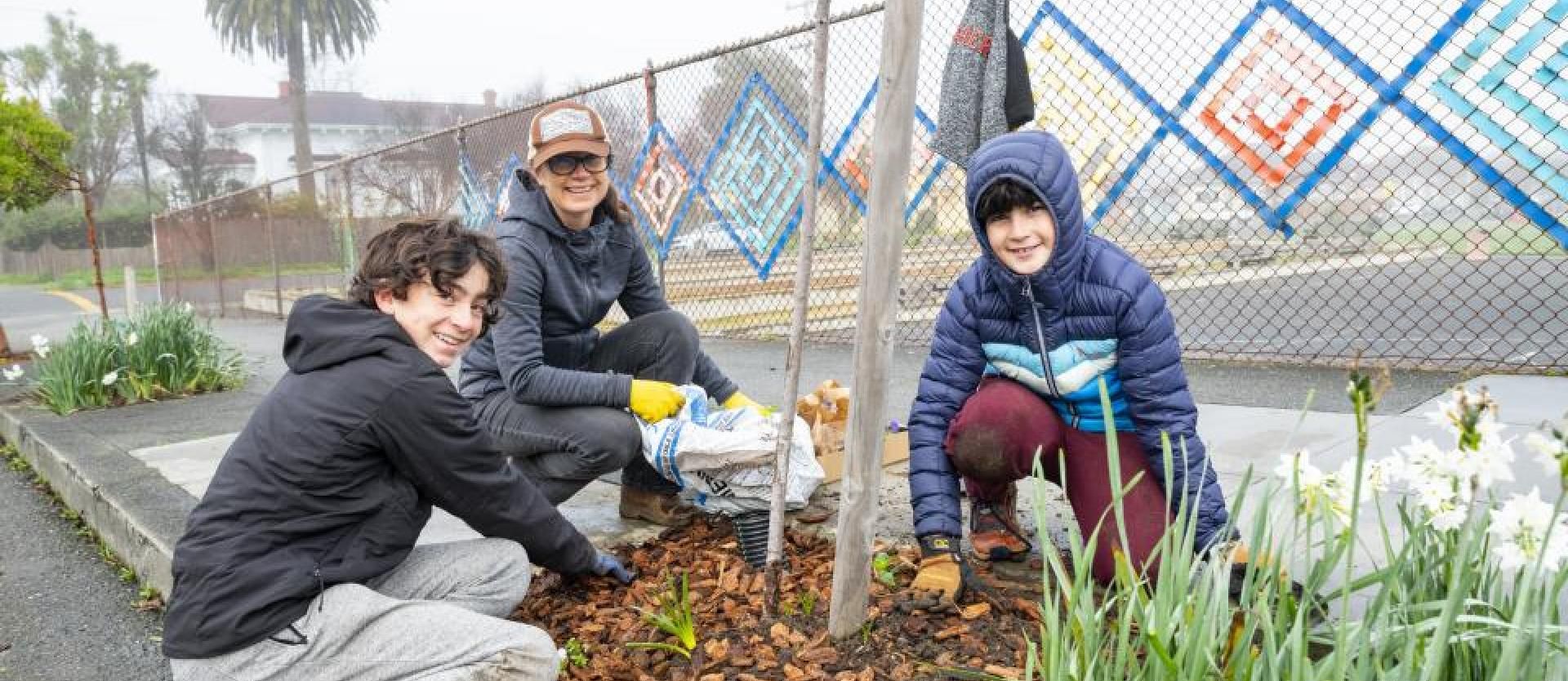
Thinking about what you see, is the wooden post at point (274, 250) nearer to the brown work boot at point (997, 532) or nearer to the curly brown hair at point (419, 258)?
the curly brown hair at point (419, 258)

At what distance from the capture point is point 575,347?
3127 mm

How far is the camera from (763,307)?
324 inches

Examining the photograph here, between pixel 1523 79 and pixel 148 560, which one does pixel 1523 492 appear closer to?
pixel 1523 79

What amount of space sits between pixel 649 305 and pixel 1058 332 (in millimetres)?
1486

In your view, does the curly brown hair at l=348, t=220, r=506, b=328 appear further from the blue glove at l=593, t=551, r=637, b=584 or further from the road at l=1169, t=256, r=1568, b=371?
the road at l=1169, t=256, r=1568, b=371

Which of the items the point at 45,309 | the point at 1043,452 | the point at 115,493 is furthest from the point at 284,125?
the point at 1043,452

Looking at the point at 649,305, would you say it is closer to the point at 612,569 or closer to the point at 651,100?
the point at 612,569

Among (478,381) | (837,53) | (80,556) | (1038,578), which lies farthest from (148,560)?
(837,53)

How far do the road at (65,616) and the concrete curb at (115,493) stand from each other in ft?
0.34

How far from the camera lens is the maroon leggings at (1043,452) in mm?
2402

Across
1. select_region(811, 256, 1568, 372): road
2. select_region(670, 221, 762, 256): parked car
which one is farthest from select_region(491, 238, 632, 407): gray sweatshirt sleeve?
select_region(670, 221, 762, 256): parked car

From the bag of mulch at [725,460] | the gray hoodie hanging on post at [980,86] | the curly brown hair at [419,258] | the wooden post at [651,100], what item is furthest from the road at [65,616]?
the wooden post at [651,100]

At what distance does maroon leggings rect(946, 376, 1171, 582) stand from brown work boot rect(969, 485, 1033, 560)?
0.49ft

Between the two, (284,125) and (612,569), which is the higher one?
(284,125)
